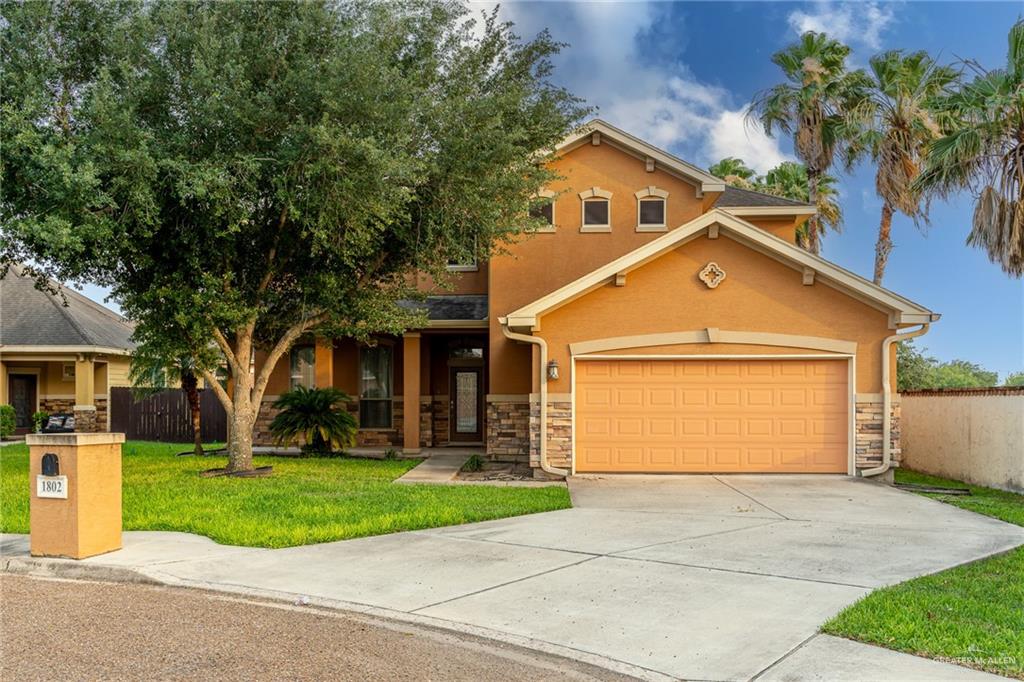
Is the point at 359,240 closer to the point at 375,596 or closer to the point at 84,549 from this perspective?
the point at 84,549

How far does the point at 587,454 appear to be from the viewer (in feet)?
48.0

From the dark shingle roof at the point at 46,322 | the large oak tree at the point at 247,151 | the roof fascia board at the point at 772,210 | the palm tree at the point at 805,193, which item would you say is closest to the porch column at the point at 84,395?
the dark shingle roof at the point at 46,322

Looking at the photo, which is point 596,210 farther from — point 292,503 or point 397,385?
point 292,503

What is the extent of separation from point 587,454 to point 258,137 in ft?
26.0

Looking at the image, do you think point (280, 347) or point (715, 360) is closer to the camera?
point (715, 360)

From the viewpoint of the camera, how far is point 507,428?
17.0 meters

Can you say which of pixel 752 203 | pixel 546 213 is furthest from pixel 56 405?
pixel 752 203

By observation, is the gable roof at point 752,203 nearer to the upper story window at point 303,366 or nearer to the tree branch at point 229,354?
the upper story window at point 303,366

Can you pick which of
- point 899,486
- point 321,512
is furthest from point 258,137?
point 899,486

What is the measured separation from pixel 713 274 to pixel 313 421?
9.42 metres

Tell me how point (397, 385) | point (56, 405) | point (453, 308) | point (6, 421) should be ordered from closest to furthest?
point (453, 308) < point (397, 385) < point (6, 421) < point (56, 405)

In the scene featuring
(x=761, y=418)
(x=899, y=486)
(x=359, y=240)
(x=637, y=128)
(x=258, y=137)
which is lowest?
(x=899, y=486)

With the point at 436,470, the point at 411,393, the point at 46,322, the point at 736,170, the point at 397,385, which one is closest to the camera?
the point at 436,470

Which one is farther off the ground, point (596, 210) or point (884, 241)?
point (884, 241)
